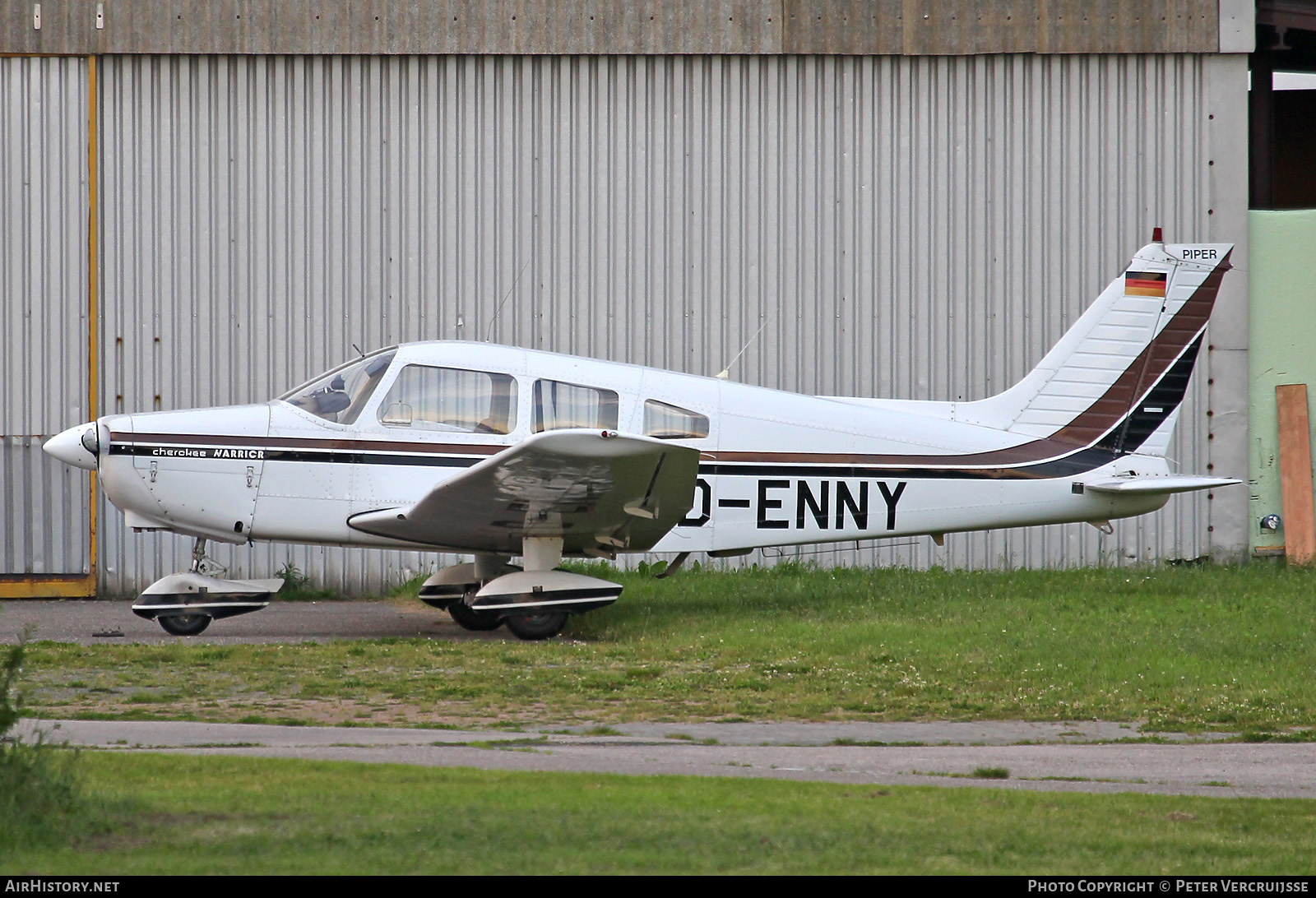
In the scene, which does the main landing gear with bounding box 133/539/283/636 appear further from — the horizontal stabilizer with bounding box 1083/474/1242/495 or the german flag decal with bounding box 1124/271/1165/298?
the german flag decal with bounding box 1124/271/1165/298

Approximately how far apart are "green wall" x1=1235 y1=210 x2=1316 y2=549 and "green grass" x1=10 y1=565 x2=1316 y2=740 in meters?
3.01

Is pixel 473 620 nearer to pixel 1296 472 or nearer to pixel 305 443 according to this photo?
pixel 305 443

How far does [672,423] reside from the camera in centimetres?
1120

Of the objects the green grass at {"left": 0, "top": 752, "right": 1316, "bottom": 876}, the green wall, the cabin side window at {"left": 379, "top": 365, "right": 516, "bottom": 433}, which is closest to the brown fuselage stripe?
the cabin side window at {"left": 379, "top": 365, "right": 516, "bottom": 433}

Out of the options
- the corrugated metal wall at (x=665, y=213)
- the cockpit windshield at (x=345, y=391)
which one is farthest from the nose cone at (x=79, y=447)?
the corrugated metal wall at (x=665, y=213)

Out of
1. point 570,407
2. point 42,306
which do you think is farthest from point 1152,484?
point 42,306

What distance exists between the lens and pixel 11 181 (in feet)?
48.0

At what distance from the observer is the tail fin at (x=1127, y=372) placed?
11.7m

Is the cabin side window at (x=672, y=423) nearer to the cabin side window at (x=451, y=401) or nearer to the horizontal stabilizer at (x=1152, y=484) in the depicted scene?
the cabin side window at (x=451, y=401)

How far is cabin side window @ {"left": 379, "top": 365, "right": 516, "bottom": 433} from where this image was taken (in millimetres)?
10961

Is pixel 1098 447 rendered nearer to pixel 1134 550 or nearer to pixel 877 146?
pixel 1134 550

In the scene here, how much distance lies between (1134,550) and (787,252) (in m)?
5.01

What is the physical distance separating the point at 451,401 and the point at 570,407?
3.15 ft

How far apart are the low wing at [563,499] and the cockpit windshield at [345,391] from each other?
868mm
